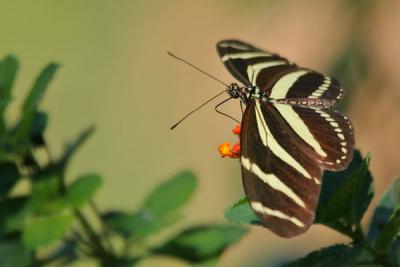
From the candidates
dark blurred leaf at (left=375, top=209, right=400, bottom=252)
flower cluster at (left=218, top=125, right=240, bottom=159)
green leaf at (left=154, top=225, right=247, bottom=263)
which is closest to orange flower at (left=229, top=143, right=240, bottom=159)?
flower cluster at (left=218, top=125, right=240, bottom=159)

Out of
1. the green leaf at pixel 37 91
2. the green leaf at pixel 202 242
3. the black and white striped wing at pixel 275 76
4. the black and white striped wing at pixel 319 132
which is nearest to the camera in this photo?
the black and white striped wing at pixel 319 132

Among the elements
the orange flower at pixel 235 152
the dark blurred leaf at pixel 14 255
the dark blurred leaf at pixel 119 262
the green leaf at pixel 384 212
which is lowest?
the dark blurred leaf at pixel 119 262

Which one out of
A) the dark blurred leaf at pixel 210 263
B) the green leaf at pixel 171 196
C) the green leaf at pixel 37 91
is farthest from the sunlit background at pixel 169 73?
the green leaf at pixel 37 91

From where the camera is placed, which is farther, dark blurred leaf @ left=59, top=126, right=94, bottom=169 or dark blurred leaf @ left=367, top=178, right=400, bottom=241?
dark blurred leaf @ left=59, top=126, right=94, bottom=169

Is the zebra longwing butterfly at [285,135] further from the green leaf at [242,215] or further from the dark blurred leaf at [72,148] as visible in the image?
the dark blurred leaf at [72,148]

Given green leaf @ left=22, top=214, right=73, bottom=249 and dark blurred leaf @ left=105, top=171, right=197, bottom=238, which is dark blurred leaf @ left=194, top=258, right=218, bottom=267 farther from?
green leaf @ left=22, top=214, right=73, bottom=249

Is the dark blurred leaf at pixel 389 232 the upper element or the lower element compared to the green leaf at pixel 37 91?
lower

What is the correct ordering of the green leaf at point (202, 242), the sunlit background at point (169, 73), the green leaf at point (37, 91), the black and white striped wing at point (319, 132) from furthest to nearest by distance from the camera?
the sunlit background at point (169, 73)
the green leaf at point (202, 242)
the green leaf at point (37, 91)
the black and white striped wing at point (319, 132)
